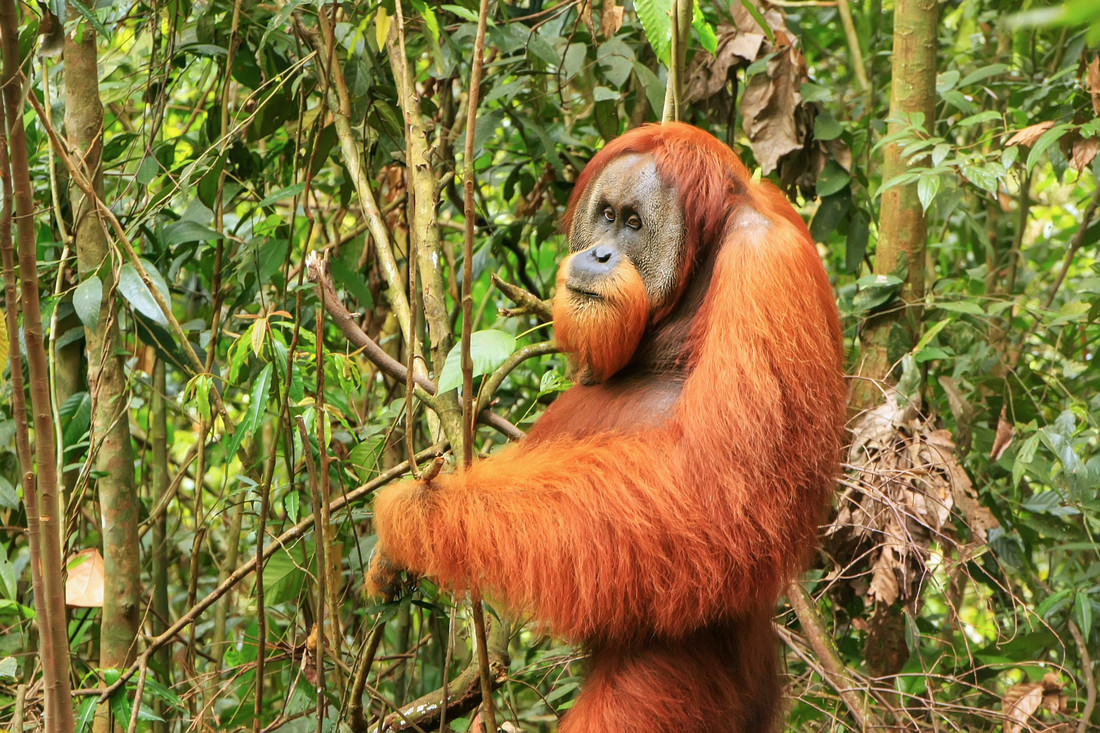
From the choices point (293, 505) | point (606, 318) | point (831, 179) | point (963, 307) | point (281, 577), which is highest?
point (831, 179)

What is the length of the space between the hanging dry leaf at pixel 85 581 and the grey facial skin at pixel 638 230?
136 cm

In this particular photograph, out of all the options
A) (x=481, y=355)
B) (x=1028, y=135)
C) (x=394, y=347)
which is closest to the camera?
(x=481, y=355)

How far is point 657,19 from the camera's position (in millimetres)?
2023

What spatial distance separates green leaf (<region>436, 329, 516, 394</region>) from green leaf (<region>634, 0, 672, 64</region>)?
2.36 ft

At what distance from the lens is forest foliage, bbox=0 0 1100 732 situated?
7.35ft

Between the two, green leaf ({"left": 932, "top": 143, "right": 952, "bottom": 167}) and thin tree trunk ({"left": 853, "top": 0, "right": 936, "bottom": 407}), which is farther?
thin tree trunk ({"left": 853, "top": 0, "right": 936, "bottom": 407})

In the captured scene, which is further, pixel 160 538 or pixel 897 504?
pixel 160 538

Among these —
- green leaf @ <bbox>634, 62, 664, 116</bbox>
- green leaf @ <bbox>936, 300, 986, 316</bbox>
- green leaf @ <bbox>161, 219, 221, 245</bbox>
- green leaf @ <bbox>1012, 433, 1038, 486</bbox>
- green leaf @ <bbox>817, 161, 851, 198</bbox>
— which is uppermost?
green leaf @ <bbox>634, 62, 664, 116</bbox>

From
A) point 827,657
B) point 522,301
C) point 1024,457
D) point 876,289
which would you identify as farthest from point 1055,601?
point 522,301

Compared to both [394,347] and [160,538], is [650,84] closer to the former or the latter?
[394,347]

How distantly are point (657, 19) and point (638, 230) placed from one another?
46cm

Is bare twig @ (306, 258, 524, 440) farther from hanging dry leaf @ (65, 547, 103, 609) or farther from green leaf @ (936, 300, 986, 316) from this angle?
green leaf @ (936, 300, 986, 316)

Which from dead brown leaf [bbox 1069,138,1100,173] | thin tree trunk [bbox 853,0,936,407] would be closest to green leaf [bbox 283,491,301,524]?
thin tree trunk [bbox 853,0,936,407]

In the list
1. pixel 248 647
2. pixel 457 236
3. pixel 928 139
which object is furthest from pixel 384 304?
pixel 928 139
